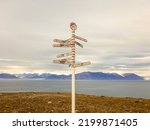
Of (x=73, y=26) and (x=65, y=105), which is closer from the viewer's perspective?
(x=73, y=26)

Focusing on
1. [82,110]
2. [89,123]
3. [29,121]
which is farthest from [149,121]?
[82,110]

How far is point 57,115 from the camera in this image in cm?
1380

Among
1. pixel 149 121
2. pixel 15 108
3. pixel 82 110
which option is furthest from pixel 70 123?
pixel 15 108

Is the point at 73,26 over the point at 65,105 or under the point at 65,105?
over

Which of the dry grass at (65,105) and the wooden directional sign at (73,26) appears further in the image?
the dry grass at (65,105)

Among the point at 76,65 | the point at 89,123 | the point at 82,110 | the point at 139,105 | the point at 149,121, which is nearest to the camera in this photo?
the point at 89,123

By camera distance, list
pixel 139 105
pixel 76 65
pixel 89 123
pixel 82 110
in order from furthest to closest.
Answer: pixel 139 105, pixel 82 110, pixel 76 65, pixel 89 123

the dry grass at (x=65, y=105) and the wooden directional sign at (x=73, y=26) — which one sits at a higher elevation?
the wooden directional sign at (x=73, y=26)

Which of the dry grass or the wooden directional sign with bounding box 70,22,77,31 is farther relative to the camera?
the dry grass

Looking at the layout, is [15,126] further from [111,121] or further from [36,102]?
[36,102]

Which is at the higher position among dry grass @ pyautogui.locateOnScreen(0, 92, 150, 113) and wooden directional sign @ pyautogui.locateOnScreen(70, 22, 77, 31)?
wooden directional sign @ pyautogui.locateOnScreen(70, 22, 77, 31)

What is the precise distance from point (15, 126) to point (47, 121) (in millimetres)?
1495

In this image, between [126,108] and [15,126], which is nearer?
[15,126]

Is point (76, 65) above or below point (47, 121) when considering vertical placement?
above
